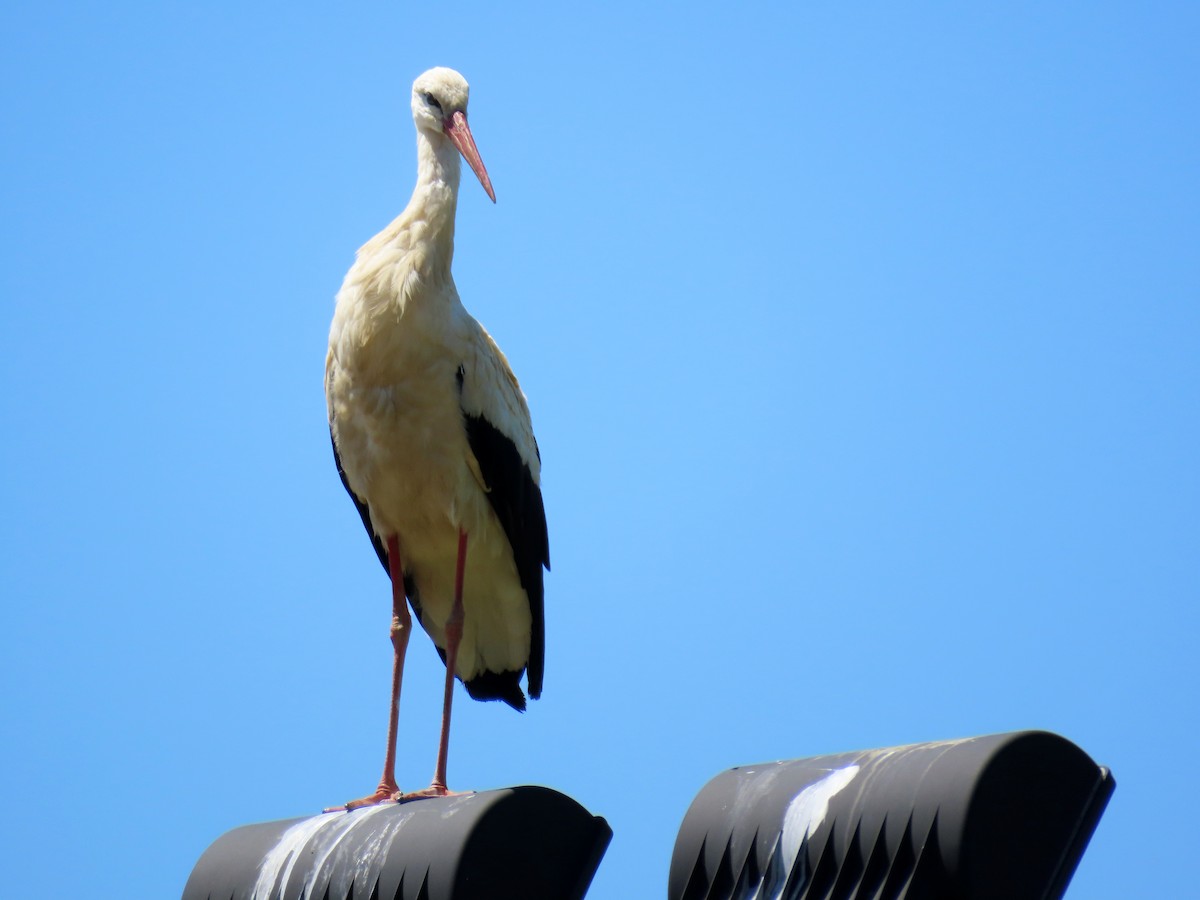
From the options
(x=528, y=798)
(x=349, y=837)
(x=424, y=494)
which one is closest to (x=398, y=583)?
(x=424, y=494)

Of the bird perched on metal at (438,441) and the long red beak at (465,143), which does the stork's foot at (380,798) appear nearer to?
the bird perched on metal at (438,441)

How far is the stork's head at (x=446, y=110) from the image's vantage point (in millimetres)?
6836

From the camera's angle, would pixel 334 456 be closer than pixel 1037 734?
No

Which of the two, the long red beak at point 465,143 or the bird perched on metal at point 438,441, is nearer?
the bird perched on metal at point 438,441

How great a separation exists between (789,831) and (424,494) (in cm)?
291

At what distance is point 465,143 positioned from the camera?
6859 millimetres

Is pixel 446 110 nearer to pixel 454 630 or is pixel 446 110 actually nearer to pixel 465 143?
pixel 465 143

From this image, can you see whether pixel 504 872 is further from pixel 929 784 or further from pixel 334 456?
pixel 334 456

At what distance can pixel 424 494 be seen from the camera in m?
6.63

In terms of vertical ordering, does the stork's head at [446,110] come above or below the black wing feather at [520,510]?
above

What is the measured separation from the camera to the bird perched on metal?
646cm

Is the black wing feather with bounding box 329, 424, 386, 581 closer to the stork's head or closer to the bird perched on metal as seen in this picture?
the bird perched on metal

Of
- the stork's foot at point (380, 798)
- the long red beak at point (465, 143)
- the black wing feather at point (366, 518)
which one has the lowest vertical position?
the stork's foot at point (380, 798)

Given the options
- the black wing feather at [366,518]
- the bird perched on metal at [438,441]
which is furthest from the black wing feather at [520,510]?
the black wing feather at [366,518]
